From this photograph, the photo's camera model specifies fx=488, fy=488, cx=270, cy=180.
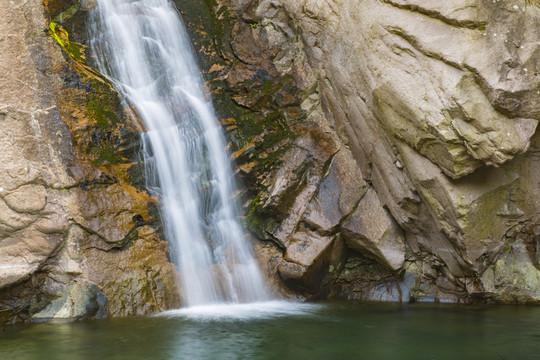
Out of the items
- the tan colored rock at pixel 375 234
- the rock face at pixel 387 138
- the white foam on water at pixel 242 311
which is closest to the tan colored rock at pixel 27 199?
the white foam on water at pixel 242 311

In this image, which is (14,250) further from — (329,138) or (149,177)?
(329,138)

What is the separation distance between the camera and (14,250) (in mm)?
6527

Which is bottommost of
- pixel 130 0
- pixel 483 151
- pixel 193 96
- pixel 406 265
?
pixel 406 265

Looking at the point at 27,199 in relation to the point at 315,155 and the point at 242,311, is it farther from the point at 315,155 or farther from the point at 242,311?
the point at 315,155

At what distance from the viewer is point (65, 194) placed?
6938 millimetres

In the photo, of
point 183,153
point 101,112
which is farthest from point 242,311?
point 101,112

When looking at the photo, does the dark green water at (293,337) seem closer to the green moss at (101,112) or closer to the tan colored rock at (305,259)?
the tan colored rock at (305,259)

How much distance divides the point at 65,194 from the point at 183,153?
195 cm

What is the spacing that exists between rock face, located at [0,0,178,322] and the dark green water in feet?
1.44

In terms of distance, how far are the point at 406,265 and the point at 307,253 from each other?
1.82m

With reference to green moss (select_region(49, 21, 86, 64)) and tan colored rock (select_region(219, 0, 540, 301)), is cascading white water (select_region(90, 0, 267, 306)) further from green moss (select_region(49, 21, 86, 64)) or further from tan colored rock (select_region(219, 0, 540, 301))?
→ tan colored rock (select_region(219, 0, 540, 301))

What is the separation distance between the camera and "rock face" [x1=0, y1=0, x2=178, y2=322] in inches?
260

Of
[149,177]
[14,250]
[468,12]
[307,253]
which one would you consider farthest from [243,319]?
[468,12]

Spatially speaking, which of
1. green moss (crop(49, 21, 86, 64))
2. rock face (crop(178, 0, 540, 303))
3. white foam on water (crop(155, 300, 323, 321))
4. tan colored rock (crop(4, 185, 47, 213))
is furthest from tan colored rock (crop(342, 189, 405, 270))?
green moss (crop(49, 21, 86, 64))
